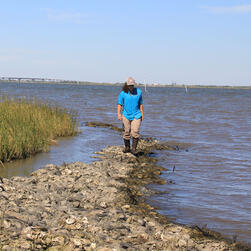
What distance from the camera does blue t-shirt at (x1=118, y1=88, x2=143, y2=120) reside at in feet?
35.3

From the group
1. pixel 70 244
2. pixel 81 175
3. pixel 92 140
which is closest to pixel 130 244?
pixel 70 244

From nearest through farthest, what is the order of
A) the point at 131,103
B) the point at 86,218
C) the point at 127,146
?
1. the point at 86,218
2. the point at 131,103
3. the point at 127,146

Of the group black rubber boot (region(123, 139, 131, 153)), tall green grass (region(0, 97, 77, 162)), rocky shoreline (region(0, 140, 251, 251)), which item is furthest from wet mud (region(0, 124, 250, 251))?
black rubber boot (region(123, 139, 131, 153))

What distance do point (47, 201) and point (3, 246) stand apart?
179 centimetres

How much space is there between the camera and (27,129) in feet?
34.6

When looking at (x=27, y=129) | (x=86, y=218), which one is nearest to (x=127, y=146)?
(x=27, y=129)

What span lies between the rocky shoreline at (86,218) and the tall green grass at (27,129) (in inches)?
63.2

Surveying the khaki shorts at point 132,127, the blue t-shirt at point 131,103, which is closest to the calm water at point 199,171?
the khaki shorts at point 132,127

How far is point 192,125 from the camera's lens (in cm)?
2241

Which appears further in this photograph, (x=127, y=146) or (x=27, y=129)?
(x=127, y=146)

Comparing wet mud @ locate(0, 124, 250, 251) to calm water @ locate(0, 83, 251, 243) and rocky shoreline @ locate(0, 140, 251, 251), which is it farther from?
calm water @ locate(0, 83, 251, 243)

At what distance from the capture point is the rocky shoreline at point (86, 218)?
15.6 ft

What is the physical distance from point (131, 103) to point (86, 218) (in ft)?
18.6

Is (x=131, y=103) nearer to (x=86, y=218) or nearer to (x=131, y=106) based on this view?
(x=131, y=106)
